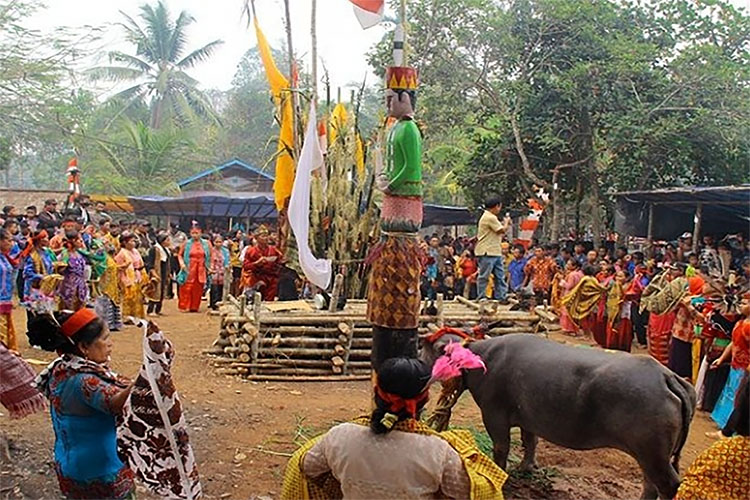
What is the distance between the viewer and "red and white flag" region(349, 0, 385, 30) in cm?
621

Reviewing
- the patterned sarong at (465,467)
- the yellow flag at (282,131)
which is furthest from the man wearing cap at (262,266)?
the patterned sarong at (465,467)

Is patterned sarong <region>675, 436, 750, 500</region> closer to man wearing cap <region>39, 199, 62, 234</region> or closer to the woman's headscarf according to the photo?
the woman's headscarf

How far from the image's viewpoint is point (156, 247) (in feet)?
49.3

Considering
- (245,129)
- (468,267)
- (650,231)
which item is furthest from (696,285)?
(245,129)

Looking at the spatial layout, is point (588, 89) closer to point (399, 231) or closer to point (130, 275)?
point (130, 275)

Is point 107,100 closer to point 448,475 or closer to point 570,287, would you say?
point 570,287

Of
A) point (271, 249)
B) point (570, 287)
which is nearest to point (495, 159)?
point (570, 287)

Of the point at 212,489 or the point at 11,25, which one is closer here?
the point at 212,489

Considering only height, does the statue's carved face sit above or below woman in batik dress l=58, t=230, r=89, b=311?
above

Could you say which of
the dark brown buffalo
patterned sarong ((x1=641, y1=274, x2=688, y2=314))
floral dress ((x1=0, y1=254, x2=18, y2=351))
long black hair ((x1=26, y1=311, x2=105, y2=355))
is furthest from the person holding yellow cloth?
patterned sarong ((x1=641, y1=274, x2=688, y2=314))

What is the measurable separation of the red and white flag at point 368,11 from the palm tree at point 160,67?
27535mm

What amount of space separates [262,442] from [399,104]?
325 cm

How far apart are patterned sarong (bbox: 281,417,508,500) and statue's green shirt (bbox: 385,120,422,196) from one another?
8.73 ft

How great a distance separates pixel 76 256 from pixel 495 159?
11448 millimetres
